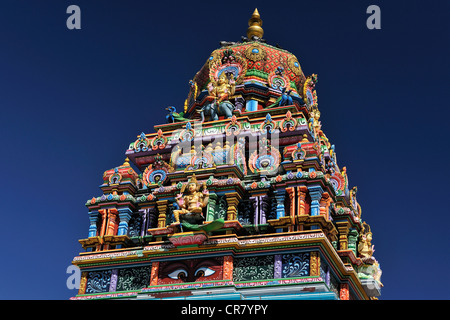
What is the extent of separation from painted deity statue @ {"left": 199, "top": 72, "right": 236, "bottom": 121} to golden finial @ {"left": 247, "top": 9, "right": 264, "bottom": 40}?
163 inches

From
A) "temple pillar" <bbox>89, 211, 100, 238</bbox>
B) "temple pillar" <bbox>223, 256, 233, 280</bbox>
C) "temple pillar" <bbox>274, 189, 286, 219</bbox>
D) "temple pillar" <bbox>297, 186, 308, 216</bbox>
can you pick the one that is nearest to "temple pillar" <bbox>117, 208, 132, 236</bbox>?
"temple pillar" <bbox>89, 211, 100, 238</bbox>

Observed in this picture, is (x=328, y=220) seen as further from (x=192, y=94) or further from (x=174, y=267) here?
(x=192, y=94)

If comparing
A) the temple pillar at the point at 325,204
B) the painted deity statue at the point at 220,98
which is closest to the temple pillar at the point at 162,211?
the painted deity statue at the point at 220,98

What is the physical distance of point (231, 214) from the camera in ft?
75.7

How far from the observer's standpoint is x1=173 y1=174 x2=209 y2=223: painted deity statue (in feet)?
74.7

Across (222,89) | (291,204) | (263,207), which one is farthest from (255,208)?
(222,89)

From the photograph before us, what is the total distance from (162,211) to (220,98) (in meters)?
5.26

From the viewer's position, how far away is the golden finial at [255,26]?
31.9m

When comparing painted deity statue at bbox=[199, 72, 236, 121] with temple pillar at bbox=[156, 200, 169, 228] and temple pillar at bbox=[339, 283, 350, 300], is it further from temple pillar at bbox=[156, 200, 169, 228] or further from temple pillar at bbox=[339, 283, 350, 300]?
temple pillar at bbox=[339, 283, 350, 300]

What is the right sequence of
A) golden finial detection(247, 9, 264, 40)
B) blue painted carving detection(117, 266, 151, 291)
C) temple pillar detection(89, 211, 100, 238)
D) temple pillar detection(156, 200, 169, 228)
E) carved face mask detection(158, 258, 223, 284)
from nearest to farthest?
carved face mask detection(158, 258, 223, 284) → blue painted carving detection(117, 266, 151, 291) → temple pillar detection(156, 200, 169, 228) → temple pillar detection(89, 211, 100, 238) → golden finial detection(247, 9, 264, 40)

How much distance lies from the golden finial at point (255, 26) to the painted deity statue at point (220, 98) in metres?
4.15

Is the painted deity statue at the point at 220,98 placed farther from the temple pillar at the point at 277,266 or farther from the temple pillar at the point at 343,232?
the temple pillar at the point at 277,266

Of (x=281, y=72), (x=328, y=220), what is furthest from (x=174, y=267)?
(x=281, y=72)

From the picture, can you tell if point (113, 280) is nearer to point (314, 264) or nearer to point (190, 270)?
point (190, 270)
